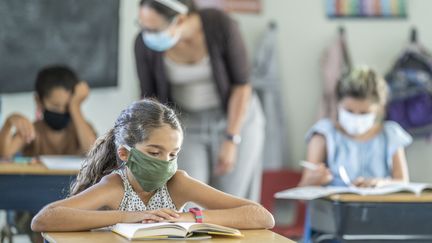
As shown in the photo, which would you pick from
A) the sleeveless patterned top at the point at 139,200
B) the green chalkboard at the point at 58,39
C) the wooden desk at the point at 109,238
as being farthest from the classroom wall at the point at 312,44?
the wooden desk at the point at 109,238

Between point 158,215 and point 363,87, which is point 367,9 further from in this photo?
point 158,215

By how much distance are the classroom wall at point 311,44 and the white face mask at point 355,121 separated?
219 cm

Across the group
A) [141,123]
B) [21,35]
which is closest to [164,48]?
[21,35]

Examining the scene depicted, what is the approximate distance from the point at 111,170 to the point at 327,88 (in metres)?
3.65

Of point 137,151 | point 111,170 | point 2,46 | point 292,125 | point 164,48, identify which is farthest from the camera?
point 292,125

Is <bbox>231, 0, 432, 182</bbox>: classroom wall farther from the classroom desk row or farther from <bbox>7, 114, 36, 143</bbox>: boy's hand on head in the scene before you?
the classroom desk row

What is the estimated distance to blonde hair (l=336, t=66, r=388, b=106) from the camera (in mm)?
4371

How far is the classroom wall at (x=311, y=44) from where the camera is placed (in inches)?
260

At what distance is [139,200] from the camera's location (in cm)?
295

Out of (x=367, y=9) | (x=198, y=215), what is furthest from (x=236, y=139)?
(x=367, y=9)

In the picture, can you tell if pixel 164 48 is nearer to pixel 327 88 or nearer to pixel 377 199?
pixel 377 199

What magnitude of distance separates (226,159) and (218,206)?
164 cm

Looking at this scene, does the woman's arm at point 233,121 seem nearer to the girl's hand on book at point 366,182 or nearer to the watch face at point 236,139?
the watch face at point 236,139

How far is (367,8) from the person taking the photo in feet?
22.1
